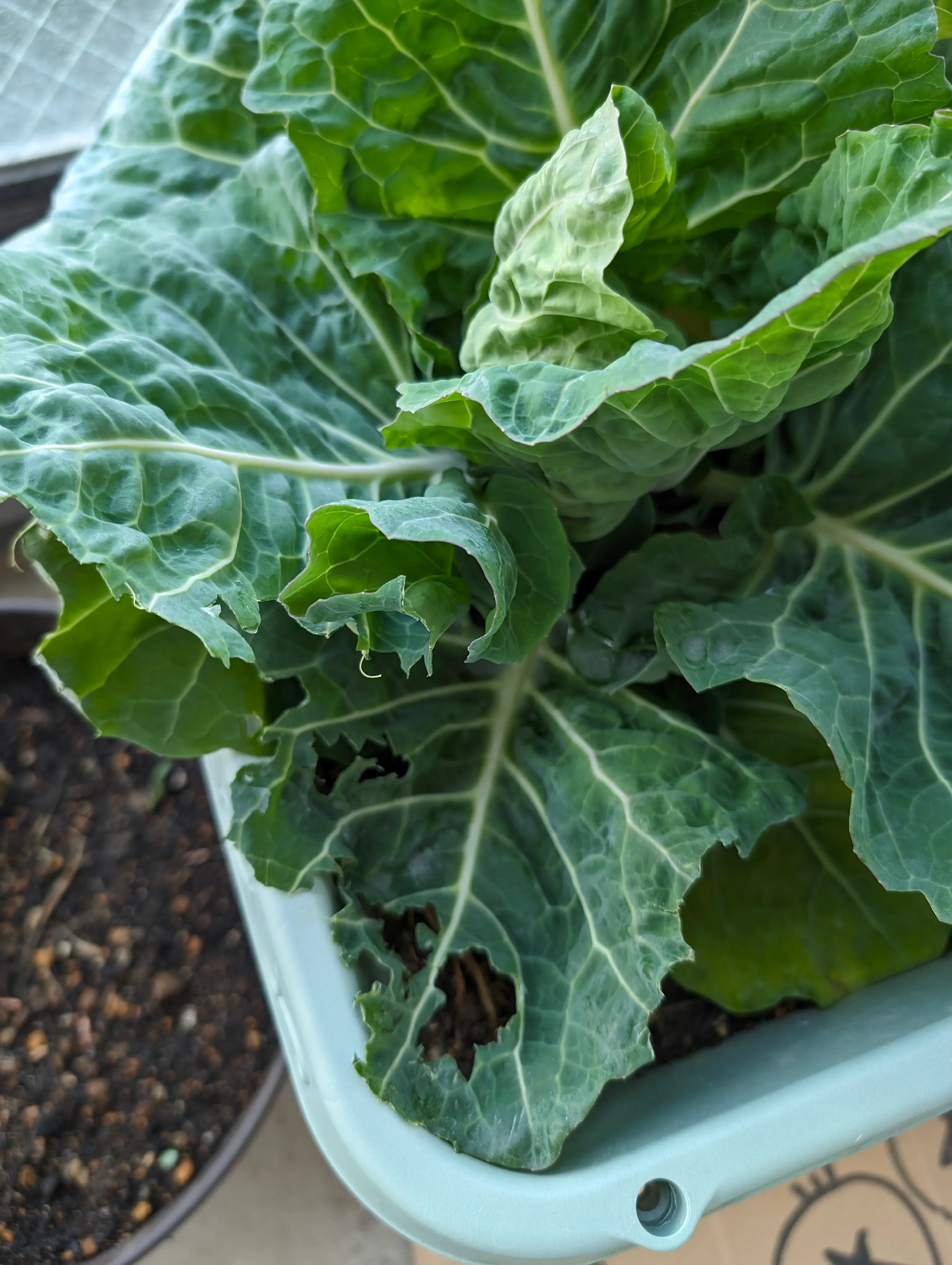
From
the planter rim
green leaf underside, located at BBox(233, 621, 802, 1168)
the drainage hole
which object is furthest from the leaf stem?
the planter rim

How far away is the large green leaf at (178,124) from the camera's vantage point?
691 millimetres

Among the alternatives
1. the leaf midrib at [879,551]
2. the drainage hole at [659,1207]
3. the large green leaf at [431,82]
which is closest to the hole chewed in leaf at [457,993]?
the drainage hole at [659,1207]

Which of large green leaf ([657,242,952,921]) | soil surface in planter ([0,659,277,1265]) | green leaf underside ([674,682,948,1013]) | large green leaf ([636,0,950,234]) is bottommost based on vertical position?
soil surface in planter ([0,659,277,1265])

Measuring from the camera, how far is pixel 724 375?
1.43 feet

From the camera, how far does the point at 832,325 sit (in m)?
0.44

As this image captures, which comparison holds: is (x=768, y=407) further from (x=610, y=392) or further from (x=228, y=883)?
(x=228, y=883)

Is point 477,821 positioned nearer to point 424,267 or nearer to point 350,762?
point 350,762

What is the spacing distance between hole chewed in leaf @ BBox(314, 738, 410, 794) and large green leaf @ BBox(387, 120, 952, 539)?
0.22m

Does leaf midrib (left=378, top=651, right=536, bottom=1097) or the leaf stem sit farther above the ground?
the leaf stem

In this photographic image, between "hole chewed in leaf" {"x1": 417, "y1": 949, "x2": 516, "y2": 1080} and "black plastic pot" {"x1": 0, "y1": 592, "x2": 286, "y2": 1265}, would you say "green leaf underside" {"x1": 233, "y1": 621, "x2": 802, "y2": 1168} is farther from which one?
"black plastic pot" {"x1": 0, "y1": 592, "x2": 286, "y2": 1265}

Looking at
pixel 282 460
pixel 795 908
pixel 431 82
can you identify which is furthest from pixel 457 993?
pixel 431 82

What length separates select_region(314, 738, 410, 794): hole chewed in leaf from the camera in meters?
0.67

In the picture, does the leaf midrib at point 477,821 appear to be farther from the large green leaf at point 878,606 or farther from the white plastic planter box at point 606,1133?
the large green leaf at point 878,606

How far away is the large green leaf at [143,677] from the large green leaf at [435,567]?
13 cm
